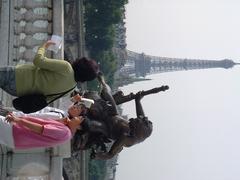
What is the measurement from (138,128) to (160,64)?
308ft

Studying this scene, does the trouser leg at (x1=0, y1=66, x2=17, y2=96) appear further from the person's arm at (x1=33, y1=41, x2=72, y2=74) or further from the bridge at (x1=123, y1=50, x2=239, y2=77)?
the bridge at (x1=123, y1=50, x2=239, y2=77)

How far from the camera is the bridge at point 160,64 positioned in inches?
3866

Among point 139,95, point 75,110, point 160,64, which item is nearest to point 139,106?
point 139,95

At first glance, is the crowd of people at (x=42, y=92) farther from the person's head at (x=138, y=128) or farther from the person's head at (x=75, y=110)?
the person's head at (x=138, y=128)

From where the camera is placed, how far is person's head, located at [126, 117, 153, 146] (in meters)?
9.96

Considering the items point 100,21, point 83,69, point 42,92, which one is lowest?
point 42,92

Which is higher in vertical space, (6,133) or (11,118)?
(11,118)

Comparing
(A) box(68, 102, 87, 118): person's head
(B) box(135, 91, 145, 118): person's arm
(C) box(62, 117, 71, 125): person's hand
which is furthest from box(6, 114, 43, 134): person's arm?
(B) box(135, 91, 145, 118): person's arm

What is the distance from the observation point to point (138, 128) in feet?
32.7

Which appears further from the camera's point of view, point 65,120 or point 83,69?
point 65,120

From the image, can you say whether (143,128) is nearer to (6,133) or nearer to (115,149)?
(115,149)

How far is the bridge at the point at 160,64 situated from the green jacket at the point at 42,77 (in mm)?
88169

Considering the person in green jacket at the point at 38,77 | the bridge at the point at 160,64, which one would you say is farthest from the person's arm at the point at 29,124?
the bridge at the point at 160,64

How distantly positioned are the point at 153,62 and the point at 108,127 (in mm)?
93076
